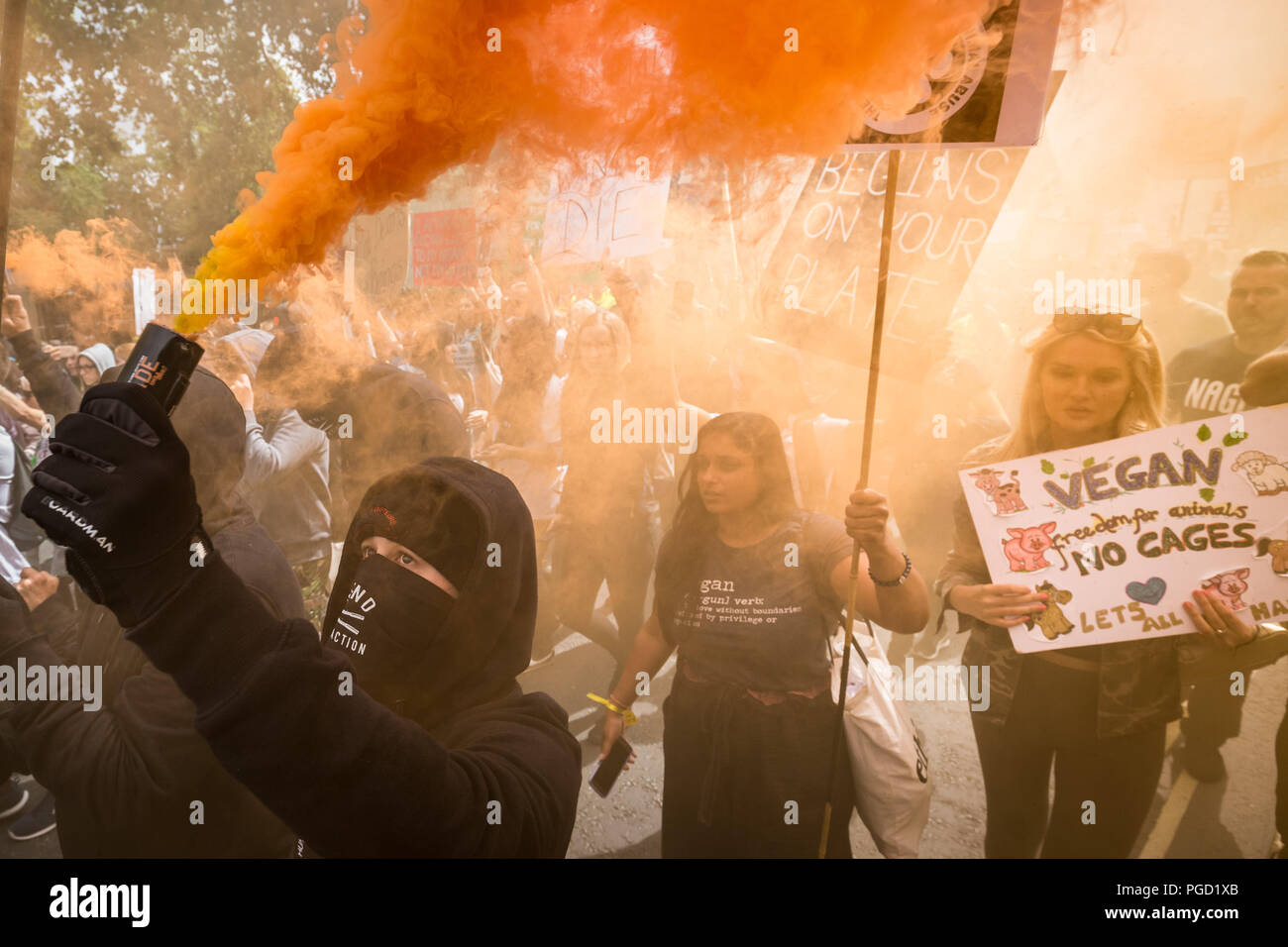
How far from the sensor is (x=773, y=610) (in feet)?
7.26

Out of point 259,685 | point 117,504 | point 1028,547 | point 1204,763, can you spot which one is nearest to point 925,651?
point 1204,763

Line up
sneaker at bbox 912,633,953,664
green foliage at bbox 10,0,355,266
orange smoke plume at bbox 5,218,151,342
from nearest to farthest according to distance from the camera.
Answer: orange smoke plume at bbox 5,218,151,342 < green foliage at bbox 10,0,355,266 < sneaker at bbox 912,633,953,664

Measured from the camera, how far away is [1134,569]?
217 cm

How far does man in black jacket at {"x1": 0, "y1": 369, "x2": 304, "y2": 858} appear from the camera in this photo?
1551 millimetres

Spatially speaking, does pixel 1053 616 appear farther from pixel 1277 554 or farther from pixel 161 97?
pixel 161 97

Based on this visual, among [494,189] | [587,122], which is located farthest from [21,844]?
[587,122]

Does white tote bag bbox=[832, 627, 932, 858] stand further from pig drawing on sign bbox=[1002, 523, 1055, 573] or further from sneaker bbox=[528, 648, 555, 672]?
sneaker bbox=[528, 648, 555, 672]

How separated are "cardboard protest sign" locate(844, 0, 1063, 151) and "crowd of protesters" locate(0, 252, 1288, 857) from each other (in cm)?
87

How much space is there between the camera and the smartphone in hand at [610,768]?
2439 millimetres

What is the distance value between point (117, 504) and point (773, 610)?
1.80 metres

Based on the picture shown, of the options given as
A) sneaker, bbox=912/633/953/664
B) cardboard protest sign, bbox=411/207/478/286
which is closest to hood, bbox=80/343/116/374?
cardboard protest sign, bbox=411/207/478/286

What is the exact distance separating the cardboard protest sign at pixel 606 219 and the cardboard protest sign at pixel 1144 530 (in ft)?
5.39

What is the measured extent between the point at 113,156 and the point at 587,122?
4381mm
